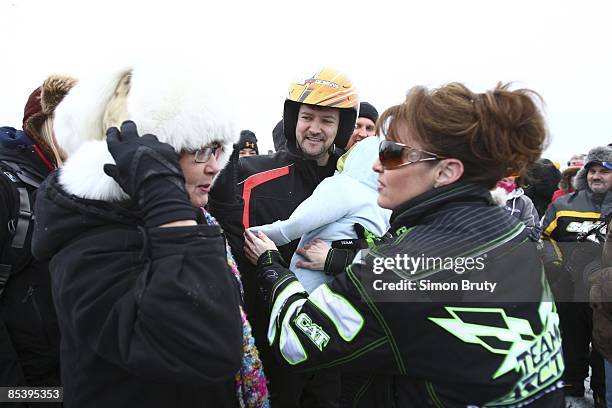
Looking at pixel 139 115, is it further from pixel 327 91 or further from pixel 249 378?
pixel 327 91

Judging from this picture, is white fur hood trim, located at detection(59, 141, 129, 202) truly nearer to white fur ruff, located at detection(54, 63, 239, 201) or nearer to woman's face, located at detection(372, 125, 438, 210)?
white fur ruff, located at detection(54, 63, 239, 201)

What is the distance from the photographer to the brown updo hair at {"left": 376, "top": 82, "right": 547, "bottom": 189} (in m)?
1.58

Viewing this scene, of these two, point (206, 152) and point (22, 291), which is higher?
point (206, 152)

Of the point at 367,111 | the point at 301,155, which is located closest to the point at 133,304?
the point at 301,155

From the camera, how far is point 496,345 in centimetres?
141

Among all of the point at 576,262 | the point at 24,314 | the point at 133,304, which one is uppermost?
the point at 133,304

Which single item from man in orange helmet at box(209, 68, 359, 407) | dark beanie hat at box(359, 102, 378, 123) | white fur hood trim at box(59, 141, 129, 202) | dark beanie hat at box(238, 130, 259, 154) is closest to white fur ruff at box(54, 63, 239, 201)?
white fur hood trim at box(59, 141, 129, 202)

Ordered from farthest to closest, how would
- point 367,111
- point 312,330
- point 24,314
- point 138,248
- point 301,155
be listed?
1. point 367,111
2. point 301,155
3. point 24,314
4. point 312,330
5. point 138,248

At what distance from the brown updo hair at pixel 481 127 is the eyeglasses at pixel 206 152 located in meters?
0.71

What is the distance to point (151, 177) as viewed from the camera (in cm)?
129

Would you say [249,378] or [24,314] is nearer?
[249,378]

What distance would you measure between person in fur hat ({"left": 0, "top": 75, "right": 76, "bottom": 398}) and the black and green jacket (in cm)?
134

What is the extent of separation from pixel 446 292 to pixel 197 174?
920mm

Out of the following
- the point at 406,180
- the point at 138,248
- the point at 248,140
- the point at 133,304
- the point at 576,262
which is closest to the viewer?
the point at 133,304
